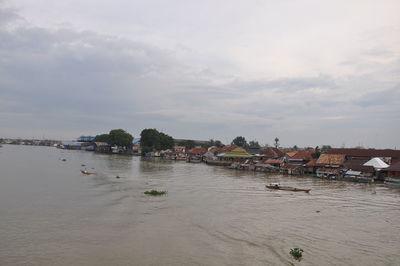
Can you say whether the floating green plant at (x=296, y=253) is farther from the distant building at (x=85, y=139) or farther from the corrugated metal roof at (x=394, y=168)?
the distant building at (x=85, y=139)

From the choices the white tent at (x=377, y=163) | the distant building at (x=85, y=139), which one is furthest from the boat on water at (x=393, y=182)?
the distant building at (x=85, y=139)

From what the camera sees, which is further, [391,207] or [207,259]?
[391,207]

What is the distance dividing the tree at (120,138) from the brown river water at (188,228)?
310 ft

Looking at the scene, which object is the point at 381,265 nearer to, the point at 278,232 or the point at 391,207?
the point at 278,232

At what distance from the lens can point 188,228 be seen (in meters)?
17.3

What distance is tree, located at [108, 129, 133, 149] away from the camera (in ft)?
402

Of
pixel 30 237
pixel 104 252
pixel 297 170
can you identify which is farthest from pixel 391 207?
pixel 297 170

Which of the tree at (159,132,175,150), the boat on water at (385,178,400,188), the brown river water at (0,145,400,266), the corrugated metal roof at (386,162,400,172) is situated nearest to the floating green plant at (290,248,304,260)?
the brown river water at (0,145,400,266)

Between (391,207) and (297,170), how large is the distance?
29.6 m

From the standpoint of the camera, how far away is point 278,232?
1698cm

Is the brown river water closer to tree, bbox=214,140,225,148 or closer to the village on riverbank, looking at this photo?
the village on riverbank

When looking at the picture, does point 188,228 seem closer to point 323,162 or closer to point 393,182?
point 393,182

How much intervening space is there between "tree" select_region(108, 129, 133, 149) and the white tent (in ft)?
304

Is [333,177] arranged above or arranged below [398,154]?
below
